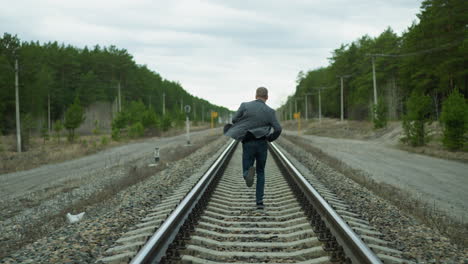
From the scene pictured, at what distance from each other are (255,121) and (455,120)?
16899 mm

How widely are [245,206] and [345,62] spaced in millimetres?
63367

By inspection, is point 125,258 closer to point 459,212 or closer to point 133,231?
point 133,231

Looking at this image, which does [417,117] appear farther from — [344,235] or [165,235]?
[165,235]

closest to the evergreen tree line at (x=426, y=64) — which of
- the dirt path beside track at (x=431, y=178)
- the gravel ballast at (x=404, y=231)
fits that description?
the dirt path beside track at (x=431, y=178)

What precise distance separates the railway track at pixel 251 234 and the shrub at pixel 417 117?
58.3 feet

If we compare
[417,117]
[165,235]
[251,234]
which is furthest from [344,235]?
[417,117]

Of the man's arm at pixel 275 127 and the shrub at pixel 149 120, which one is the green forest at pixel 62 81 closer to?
the shrub at pixel 149 120

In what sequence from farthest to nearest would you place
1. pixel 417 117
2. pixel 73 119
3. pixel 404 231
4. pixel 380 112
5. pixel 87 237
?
pixel 73 119 → pixel 380 112 → pixel 417 117 → pixel 404 231 → pixel 87 237

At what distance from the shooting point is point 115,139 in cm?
3622

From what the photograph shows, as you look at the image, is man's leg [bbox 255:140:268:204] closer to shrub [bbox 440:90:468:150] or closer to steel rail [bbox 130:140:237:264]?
steel rail [bbox 130:140:237:264]

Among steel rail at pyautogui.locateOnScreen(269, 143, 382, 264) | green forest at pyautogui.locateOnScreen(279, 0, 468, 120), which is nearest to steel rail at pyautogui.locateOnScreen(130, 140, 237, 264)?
steel rail at pyautogui.locateOnScreen(269, 143, 382, 264)

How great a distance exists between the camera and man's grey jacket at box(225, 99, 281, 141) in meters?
5.65

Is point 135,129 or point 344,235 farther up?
point 135,129

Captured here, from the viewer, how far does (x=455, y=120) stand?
18.3 m
